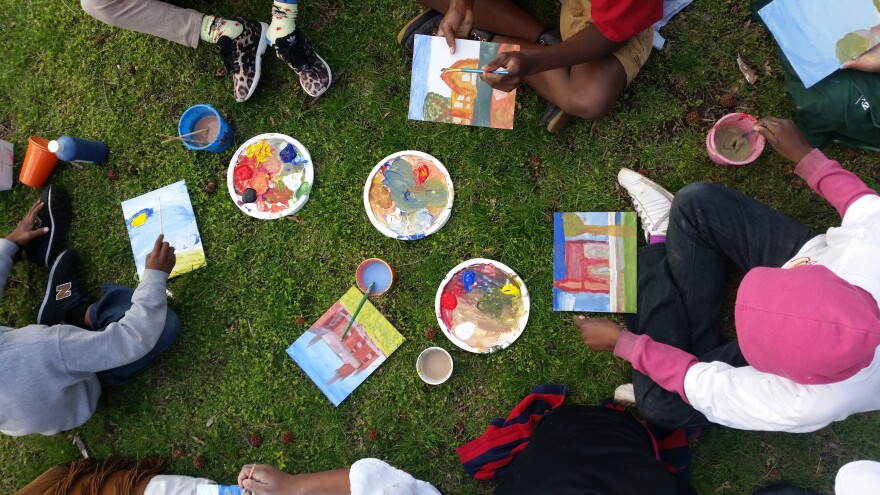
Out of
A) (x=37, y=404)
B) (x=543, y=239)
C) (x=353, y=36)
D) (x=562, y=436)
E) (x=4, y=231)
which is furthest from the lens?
(x=4, y=231)

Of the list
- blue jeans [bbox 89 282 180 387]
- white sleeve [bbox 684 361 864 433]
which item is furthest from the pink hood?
blue jeans [bbox 89 282 180 387]

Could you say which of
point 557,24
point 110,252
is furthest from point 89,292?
point 557,24

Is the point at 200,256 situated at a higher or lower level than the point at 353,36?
lower

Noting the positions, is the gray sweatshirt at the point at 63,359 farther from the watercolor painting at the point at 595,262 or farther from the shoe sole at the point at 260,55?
the watercolor painting at the point at 595,262

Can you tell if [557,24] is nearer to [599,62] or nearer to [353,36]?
[599,62]

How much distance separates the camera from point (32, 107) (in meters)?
3.02

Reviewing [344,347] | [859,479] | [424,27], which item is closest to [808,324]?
[859,479]

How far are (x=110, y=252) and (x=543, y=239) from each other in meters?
2.40

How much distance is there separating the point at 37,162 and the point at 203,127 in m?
0.96

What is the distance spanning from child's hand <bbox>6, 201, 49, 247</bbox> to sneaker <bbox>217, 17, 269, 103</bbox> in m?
1.30

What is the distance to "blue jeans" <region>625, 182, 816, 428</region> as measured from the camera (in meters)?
2.15

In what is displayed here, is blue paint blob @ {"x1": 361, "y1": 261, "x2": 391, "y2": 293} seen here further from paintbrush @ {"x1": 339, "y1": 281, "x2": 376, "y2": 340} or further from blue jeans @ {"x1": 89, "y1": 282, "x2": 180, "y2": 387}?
blue jeans @ {"x1": 89, "y1": 282, "x2": 180, "y2": 387}

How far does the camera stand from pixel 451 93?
2.58 metres

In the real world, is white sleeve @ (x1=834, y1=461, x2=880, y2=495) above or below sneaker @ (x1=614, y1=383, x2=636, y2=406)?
above
